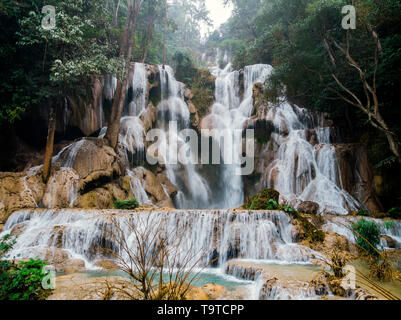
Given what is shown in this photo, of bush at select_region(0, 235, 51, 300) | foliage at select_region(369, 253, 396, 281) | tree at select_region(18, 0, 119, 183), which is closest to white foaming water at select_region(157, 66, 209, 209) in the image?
tree at select_region(18, 0, 119, 183)

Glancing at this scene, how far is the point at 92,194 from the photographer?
11.0 metres

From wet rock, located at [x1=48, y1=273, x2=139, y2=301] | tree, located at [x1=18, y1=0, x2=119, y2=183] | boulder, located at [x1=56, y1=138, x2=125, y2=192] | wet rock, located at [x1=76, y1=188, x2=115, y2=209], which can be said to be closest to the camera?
wet rock, located at [x1=48, y1=273, x2=139, y2=301]

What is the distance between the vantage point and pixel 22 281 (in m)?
3.63

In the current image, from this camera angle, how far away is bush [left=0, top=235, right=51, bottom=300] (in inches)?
135

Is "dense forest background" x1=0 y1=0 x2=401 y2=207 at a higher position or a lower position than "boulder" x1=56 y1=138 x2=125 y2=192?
higher

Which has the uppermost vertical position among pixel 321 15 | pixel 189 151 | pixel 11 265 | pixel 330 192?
pixel 321 15

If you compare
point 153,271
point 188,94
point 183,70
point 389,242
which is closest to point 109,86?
point 188,94

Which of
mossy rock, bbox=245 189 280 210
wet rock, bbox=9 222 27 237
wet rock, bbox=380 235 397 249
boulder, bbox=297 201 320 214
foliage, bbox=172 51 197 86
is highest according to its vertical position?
foliage, bbox=172 51 197 86

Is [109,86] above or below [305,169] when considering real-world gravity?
above

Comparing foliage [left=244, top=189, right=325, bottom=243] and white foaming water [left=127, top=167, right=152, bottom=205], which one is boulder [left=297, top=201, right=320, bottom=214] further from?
white foaming water [left=127, top=167, right=152, bottom=205]

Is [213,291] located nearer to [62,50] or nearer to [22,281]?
[22,281]

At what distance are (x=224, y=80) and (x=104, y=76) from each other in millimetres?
10780
